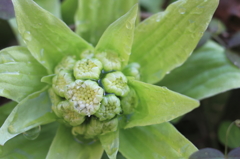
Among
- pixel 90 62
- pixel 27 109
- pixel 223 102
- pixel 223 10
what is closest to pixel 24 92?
pixel 27 109

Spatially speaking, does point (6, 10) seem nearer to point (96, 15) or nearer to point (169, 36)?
point (96, 15)

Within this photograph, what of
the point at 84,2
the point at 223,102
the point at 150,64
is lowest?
the point at 223,102

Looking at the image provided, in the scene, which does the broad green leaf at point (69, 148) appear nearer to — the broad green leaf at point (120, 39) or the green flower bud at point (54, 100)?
the green flower bud at point (54, 100)

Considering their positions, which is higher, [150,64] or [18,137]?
[150,64]

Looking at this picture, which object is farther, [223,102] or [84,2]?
[223,102]

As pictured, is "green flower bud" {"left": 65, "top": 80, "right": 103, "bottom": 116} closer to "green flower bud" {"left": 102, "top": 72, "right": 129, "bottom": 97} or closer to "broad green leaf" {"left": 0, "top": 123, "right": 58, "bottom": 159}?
"green flower bud" {"left": 102, "top": 72, "right": 129, "bottom": 97}

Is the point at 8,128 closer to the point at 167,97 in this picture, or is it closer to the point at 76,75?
the point at 76,75
